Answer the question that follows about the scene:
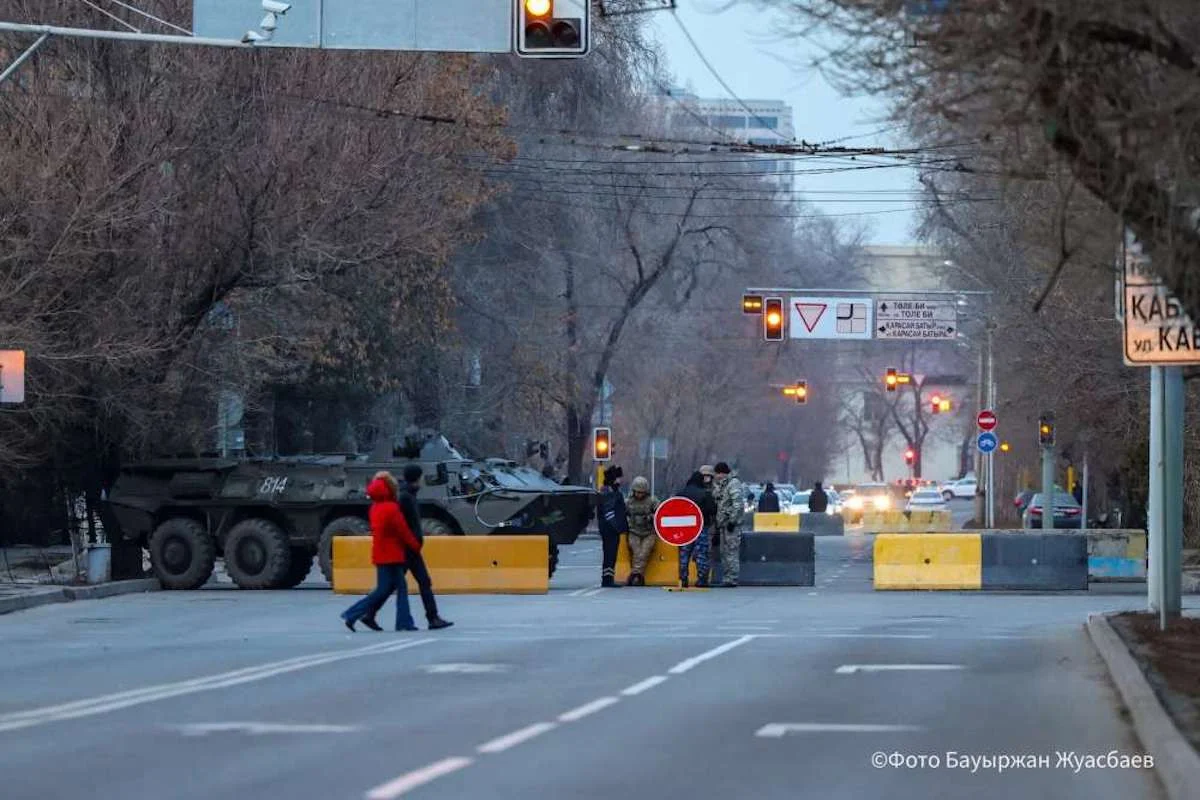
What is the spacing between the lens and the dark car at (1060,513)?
50906mm

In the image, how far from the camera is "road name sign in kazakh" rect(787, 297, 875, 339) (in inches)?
1810

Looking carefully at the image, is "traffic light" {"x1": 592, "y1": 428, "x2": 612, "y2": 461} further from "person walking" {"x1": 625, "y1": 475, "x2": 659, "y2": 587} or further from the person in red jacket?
the person in red jacket

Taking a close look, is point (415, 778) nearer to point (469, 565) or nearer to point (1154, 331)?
point (1154, 331)

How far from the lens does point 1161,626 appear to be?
56.0 ft

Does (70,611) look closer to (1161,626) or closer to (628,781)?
(1161,626)

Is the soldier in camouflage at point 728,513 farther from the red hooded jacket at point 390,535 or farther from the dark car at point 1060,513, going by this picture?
the dark car at point 1060,513

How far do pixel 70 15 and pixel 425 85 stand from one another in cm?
656

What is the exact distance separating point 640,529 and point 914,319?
19413 mm

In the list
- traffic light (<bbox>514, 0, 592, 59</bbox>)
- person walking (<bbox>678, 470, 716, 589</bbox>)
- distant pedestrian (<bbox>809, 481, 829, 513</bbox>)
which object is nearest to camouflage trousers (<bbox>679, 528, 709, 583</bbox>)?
person walking (<bbox>678, 470, 716, 589</bbox>)

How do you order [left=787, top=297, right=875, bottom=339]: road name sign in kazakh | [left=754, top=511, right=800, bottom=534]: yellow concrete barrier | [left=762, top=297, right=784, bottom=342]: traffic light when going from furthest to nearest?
[left=754, top=511, right=800, bottom=534]: yellow concrete barrier → [left=787, top=297, right=875, bottom=339]: road name sign in kazakh → [left=762, top=297, right=784, bottom=342]: traffic light

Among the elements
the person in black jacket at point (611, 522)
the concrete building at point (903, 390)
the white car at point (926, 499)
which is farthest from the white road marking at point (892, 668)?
the concrete building at point (903, 390)

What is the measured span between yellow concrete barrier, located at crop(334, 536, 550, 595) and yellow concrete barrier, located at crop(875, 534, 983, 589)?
507 centimetres

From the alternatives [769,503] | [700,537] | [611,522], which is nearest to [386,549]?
[700,537]

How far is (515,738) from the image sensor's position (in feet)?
36.5
